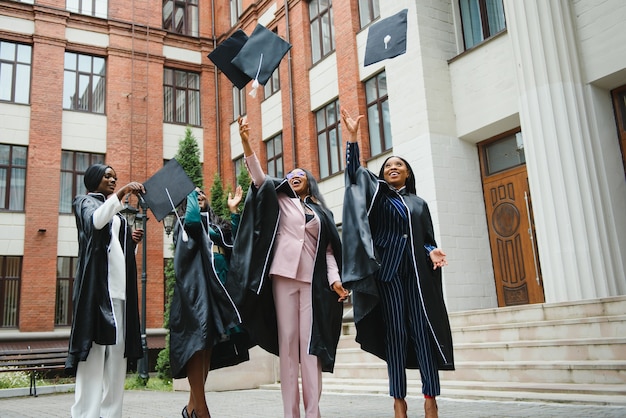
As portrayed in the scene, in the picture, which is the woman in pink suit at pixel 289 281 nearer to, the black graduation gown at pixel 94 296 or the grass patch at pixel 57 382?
the black graduation gown at pixel 94 296

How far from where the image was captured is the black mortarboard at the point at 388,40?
20.6 feet

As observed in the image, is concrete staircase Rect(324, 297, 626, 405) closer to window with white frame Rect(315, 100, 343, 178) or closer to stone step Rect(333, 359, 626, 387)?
stone step Rect(333, 359, 626, 387)

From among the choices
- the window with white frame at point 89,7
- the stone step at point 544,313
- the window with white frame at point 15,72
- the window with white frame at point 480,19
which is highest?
the window with white frame at point 89,7

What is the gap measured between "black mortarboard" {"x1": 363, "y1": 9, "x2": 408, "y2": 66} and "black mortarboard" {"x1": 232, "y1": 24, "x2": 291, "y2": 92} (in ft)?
3.08

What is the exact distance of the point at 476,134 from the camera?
43.1 feet

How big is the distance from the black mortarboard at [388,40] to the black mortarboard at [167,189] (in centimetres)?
226

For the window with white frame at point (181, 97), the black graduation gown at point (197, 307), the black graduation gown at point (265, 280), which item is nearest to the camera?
the black graduation gown at point (265, 280)

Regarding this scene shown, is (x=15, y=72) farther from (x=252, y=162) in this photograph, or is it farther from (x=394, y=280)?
(x=394, y=280)

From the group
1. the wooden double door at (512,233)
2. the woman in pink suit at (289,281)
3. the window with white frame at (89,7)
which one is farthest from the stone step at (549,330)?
the window with white frame at (89,7)

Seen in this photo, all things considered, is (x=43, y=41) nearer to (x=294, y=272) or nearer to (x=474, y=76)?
(x=474, y=76)

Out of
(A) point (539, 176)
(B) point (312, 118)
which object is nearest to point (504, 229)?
(A) point (539, 176)

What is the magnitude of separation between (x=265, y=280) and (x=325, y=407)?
293 cm

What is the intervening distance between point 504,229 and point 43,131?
1663 cm

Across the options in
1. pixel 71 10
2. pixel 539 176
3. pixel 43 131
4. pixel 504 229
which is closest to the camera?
pixel 539 176
